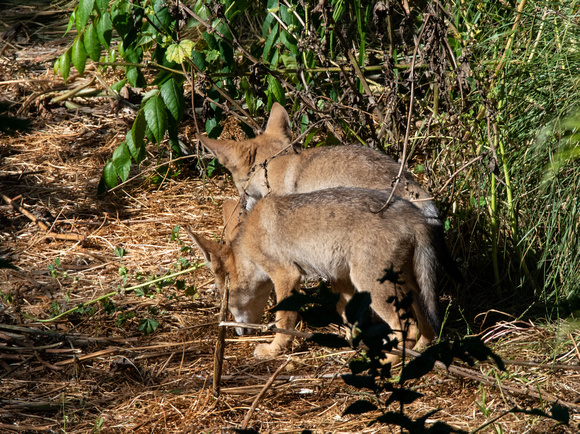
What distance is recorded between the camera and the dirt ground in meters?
3.38

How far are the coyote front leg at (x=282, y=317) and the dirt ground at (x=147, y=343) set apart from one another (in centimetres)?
7

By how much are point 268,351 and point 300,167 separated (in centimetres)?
169

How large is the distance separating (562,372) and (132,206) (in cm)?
421

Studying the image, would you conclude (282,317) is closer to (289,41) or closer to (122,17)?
(289,41)

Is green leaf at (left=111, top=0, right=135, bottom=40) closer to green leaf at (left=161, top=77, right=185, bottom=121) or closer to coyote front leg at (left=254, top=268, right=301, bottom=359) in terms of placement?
green leaf at (left=161, top=77, right=185, bottom=121)

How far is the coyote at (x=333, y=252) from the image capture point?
379cm

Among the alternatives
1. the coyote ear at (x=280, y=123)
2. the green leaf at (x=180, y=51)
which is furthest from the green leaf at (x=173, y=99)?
the coyote ear at (x=280, y=123)

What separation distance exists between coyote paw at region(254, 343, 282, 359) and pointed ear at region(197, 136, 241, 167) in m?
2.03

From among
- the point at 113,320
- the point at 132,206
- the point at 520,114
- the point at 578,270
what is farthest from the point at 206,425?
the point at 132,206

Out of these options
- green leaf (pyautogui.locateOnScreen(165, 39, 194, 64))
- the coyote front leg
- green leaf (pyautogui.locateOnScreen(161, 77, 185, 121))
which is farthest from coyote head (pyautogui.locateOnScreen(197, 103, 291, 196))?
the coyote front leg

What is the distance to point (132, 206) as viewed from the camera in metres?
6.30

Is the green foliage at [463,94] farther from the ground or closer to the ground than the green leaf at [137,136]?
farther from the ground

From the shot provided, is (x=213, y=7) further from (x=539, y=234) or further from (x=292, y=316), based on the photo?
(x=539, y=234)

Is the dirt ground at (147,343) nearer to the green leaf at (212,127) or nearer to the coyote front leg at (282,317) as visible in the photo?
the coyote front leg at (282,317)
